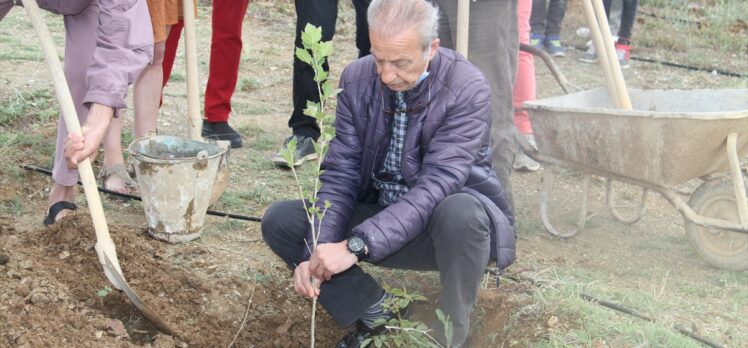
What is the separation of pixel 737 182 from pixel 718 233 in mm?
370

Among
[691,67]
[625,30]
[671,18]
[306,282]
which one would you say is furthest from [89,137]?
[671,18]

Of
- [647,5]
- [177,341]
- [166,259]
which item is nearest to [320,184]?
[177,341]

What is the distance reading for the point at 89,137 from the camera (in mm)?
3070

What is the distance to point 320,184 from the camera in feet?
10.1

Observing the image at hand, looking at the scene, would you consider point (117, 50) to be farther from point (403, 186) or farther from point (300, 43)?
point (300, 43)

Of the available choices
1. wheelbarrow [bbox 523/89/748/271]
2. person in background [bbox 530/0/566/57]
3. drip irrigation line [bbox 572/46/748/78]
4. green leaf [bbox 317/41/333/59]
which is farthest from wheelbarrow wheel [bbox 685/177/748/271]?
person in background [bbox 530/0/566/57]

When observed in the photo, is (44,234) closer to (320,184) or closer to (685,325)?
(320,184)

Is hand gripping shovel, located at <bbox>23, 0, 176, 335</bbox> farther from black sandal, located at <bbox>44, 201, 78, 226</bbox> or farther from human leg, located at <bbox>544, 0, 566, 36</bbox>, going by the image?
human leg, located at <bbox>544, 0, 566, 36</bbox>

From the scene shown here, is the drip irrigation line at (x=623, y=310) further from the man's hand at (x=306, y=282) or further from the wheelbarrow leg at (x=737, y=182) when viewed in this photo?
the man's hand at (x=306, y=282)

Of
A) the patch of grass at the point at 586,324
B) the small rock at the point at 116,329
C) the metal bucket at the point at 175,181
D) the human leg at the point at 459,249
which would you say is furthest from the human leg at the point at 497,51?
the small rock at the point at 116,329

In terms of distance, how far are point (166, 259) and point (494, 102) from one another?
1.65m

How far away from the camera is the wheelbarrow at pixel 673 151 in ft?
12.4

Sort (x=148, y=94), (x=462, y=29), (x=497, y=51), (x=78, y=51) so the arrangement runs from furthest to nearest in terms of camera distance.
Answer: (x=148, y=94), (x=497, y=51), (x=462, y=29), (x=78, y=51)

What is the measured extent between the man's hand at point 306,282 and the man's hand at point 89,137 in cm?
82
